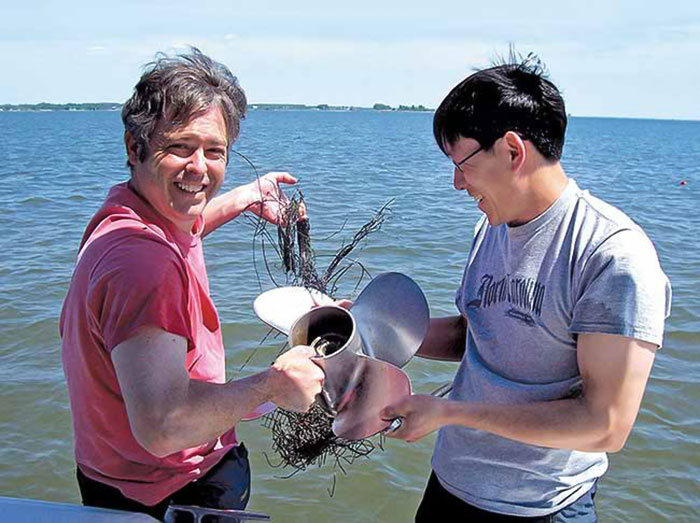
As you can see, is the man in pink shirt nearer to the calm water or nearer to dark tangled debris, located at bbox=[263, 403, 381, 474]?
dark tangled debris, located at bbox=[263, 403, 381, 474]

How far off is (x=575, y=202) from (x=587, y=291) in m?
0.30

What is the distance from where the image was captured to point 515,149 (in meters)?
2.18

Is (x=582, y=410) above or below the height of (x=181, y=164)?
below

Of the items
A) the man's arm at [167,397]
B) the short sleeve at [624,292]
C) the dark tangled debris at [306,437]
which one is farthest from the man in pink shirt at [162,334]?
the short sleeve at [624,292]

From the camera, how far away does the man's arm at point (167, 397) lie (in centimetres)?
188

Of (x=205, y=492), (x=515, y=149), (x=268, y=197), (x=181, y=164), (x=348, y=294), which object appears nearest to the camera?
(x=515, y=149)

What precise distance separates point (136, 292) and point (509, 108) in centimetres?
118

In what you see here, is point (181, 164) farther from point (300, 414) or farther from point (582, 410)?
point (582, 410)

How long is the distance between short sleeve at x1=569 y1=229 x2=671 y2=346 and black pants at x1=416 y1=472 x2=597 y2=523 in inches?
27.0

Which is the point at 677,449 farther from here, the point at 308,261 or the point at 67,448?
the point at 67,448

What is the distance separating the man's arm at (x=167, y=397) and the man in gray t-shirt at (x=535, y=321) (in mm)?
532

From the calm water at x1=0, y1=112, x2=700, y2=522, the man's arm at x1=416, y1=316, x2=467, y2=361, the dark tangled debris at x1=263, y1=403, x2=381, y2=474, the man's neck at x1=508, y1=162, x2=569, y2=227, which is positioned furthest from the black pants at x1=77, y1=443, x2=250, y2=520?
the calm water at x1=0, y1=112, x2=700, y2=522

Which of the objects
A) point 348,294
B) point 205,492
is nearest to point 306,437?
point 205,492

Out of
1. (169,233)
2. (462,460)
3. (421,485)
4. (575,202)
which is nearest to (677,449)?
(421,485)
